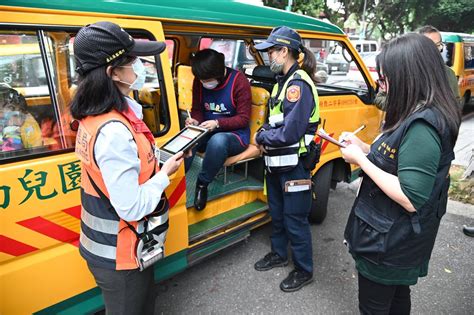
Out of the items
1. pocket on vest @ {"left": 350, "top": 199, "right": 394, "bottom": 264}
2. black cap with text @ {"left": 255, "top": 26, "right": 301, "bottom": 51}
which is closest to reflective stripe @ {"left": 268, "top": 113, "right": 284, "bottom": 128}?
black cap with text @ {"left": 255, "top": 26, "right": 301, "bottom": 51}

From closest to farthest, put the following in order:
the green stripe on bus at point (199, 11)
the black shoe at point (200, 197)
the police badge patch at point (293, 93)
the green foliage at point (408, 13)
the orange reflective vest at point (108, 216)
A: the orange reflective vest at point (108, 216), the green stripe on bus at point (199, 11), the police badge patch at point (293, 93), the black shoe at point (200, 197), the green foliage at point (408, 13)

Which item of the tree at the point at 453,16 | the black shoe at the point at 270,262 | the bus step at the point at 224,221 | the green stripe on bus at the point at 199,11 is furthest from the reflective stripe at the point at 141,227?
the tree at the point at 453,16

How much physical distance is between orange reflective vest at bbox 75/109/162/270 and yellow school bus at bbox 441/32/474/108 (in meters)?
8.25

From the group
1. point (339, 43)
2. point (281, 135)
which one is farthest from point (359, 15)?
point (281, 135)

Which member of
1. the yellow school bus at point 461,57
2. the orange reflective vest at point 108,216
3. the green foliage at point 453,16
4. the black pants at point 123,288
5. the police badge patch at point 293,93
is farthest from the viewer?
the green foliage at point 453,16

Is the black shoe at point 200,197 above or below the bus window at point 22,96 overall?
below

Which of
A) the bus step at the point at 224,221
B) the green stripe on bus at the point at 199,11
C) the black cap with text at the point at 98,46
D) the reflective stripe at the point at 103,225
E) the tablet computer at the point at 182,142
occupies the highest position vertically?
the green stripe on bus at the point at 199,11

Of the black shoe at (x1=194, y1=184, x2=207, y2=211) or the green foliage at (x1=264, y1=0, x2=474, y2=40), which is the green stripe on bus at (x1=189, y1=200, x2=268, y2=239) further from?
the green foliage at (x1=264, y1=0, x2=474, y2=40)

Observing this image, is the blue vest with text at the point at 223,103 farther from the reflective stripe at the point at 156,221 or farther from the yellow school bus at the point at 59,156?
the reflective stripe at the point at 156,221

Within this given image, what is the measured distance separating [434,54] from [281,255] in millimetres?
2044

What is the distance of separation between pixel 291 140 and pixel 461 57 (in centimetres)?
795

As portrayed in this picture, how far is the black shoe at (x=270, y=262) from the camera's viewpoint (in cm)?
286

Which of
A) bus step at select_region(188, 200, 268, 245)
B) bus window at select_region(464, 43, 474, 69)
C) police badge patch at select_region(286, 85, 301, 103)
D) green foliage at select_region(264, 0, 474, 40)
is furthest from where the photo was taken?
green foliage at select_region(264, 0, 474, 40)

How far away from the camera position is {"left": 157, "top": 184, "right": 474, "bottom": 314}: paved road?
8.12ft
